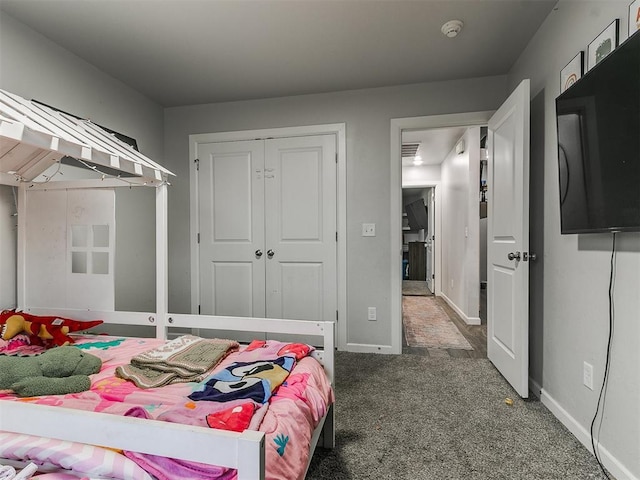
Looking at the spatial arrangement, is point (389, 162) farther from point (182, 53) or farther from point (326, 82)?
point (182, 53)

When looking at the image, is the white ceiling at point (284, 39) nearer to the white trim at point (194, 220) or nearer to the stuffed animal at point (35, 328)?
the white trim at point (194, 220)

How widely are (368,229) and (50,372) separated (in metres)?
2.28

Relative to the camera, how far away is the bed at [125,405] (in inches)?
25.0

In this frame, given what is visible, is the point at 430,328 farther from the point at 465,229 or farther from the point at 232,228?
the point at 232,228

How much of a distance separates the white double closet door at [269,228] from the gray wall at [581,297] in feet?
5.22

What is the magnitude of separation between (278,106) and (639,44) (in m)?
2.51

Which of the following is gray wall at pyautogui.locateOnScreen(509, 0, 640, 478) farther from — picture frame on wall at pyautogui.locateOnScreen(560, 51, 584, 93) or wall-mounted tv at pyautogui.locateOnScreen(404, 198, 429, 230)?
wall-mounted tv at pyautogui.locateOnScreen(404, 198, 429, 230)

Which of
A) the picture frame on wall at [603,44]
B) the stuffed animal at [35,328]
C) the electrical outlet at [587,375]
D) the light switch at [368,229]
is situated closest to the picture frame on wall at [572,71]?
the picture frame on wall at [603,44]

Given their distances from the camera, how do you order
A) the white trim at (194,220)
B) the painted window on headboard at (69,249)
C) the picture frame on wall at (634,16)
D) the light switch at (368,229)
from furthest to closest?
1. the white trim at (194,220)
2. the light switch at (368,229)
3. the painted window on headboard at (69,249)
4. the picture frame on wall at (634,16)

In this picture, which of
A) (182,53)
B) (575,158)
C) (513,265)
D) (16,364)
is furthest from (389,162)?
(16,364)

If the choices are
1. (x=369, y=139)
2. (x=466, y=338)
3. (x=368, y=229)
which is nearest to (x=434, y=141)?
(x=369, y=139)

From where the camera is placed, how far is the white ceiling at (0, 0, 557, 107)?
1.83 metres

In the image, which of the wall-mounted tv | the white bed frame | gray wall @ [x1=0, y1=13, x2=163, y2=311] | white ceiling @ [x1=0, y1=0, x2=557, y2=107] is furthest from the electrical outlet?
the wall-mounted tv

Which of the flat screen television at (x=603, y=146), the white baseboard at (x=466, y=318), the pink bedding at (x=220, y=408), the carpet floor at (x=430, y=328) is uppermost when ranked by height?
the flat screen television at (x=603, y=146)
